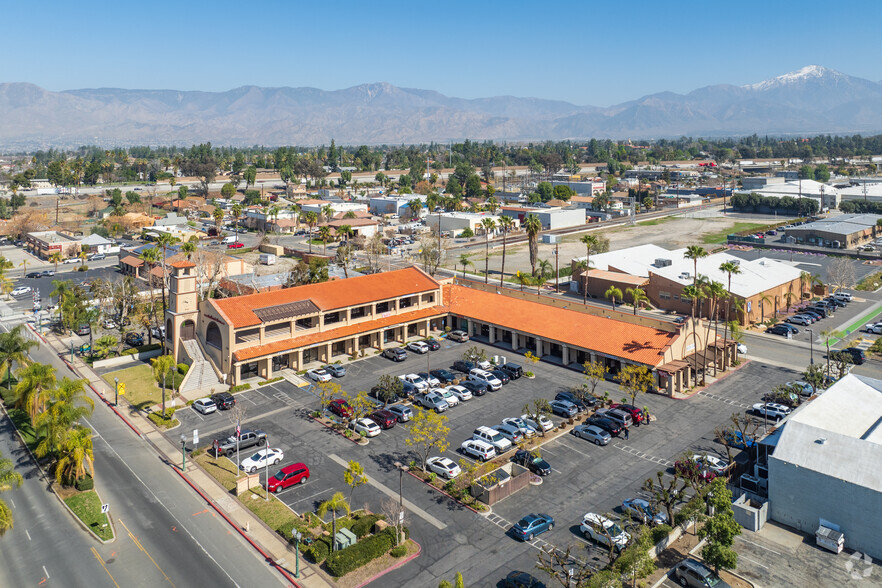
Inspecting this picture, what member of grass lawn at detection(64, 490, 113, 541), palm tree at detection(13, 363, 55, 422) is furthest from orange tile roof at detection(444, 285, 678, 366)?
palm tree at detection(13, 363, 55, 422)

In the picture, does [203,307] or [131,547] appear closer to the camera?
[131,547]

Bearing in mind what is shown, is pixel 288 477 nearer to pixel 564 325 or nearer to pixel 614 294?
pixel 564 325

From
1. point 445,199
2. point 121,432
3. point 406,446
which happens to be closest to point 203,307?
point 121,432

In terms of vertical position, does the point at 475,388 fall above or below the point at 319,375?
below

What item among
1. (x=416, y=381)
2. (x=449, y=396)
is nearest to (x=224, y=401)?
(x=416, y=381)

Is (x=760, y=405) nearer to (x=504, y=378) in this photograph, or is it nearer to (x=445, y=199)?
(x=504, y=378)

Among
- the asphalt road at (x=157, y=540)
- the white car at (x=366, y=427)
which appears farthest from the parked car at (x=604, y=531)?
the white car at (x=366, y=427)
